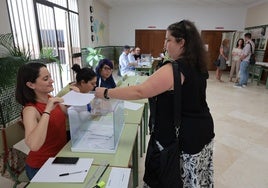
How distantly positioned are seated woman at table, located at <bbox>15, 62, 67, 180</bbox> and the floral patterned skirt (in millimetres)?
862

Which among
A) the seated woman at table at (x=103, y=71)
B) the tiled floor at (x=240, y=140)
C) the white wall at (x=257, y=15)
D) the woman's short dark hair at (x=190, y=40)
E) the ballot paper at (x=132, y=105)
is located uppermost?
the white wall at (x=257, y=15)

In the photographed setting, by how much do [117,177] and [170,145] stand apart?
1.16ft

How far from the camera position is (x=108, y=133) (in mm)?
1403

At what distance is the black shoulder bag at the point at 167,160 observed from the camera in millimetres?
1018

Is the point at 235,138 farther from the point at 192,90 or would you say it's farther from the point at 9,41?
the point at 9,41

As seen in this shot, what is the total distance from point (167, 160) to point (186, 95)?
1.31ft

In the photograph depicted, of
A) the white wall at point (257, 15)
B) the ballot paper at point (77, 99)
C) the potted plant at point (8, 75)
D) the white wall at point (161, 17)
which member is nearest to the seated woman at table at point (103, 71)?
the potted plant at point (8, 75)

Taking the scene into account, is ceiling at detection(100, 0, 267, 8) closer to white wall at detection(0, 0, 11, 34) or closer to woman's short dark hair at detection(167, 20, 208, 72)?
white wall at detection(0, 0, 11, 34)

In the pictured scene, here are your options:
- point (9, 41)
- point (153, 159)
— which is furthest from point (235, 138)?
point (9, 41)

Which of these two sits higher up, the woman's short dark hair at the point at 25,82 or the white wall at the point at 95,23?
the white wall at the point at 95,23

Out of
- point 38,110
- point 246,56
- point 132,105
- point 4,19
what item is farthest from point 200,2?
point 38,110

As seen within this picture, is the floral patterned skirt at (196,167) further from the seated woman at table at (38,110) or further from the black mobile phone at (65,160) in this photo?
the seated woman at table at (38,110)

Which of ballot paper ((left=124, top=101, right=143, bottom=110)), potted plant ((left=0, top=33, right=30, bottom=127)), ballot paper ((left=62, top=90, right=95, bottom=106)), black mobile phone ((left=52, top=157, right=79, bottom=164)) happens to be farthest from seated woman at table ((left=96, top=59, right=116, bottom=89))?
black mobile phone ((left=52, top=157, right=79, bottom=164))

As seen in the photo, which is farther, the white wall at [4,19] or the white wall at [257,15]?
the white wall at [257,15]
